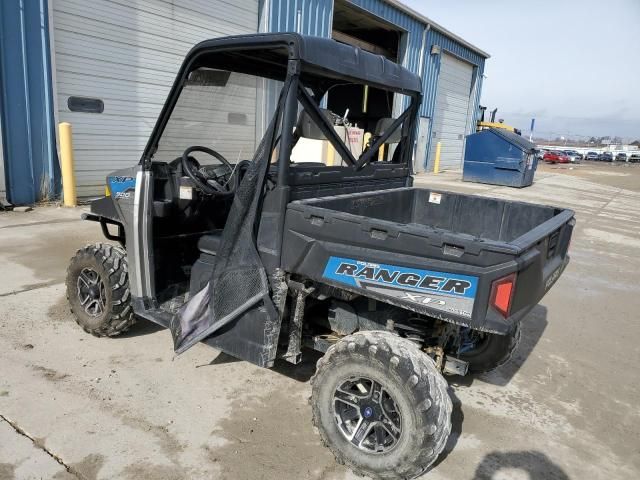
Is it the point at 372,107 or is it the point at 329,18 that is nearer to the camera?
the point at 372,107

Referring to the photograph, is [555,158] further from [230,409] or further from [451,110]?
[230,409]

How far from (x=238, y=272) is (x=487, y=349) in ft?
5.98

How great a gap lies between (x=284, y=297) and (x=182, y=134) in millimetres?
1367

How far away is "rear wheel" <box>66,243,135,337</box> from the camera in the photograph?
348 cm

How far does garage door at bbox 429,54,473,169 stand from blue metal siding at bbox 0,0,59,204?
604 inches

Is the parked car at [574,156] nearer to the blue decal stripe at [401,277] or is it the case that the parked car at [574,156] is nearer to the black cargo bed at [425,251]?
the black cargo bed at [425,251]

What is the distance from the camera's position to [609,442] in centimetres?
299

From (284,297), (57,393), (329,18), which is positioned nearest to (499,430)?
(284,297)

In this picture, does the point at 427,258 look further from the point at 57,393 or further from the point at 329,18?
the point at 329,18

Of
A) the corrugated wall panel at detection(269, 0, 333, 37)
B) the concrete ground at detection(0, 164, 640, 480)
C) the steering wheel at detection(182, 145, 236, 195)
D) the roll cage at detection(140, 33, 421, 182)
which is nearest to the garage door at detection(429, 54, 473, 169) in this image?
the corrugated wall panel at detection(269, 0, 333, 37)

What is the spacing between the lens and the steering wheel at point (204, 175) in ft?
10.8

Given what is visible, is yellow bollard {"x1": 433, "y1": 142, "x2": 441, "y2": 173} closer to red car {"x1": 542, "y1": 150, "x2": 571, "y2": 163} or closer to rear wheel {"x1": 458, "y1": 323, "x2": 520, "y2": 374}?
rear wheel {"x1": 458, "y1": 323, "x2": 520, "y2": 374}

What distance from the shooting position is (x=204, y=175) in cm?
342

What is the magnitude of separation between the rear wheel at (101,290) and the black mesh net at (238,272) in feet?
2.59
